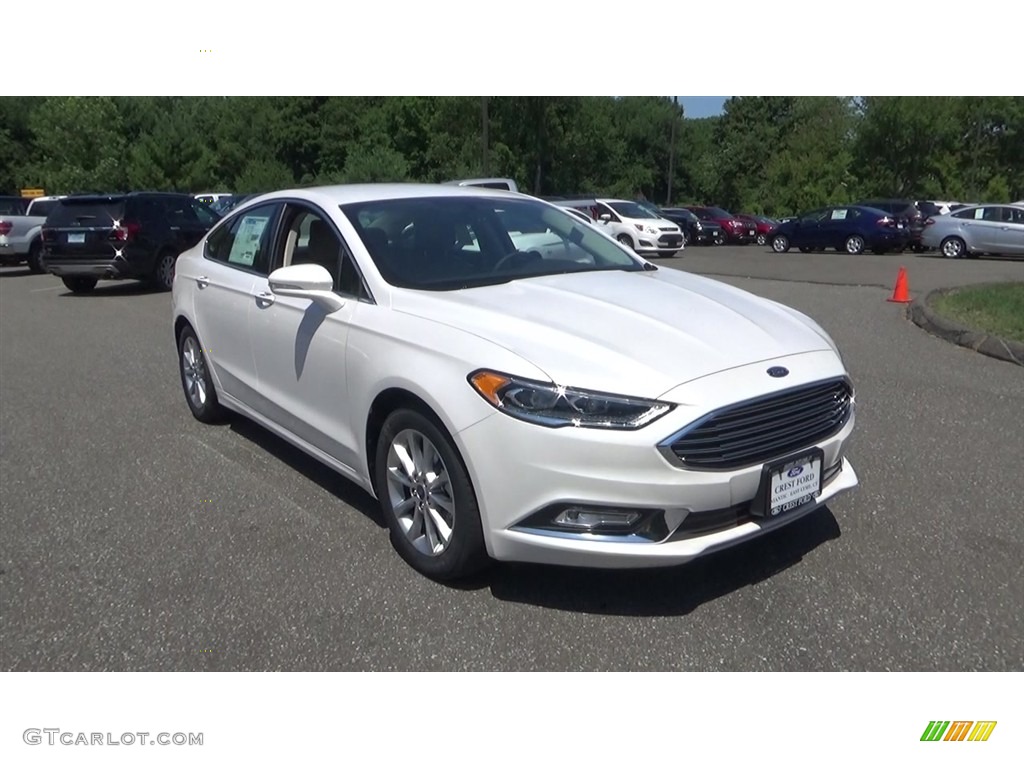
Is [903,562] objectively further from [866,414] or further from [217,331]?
[217,331]

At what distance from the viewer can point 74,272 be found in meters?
15.3

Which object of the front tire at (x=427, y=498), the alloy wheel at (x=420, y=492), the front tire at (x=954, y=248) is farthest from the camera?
the front tire at (x=954, y=248)

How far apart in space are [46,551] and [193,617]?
3.84 feet

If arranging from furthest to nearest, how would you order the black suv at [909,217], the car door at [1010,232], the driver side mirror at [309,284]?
the black suv at [909,217]
the car door at [1010,232]
the driver side mirror at [309,284]

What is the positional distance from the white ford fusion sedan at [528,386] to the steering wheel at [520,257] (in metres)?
0.01

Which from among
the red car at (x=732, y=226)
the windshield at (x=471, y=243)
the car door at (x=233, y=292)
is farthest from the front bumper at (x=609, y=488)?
the red car at (x=732, y=226)

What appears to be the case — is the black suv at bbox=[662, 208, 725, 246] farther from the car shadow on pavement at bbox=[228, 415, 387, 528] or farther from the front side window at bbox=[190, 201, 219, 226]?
the car shadow on pavement at bbox=[228, 415, 387, 528]

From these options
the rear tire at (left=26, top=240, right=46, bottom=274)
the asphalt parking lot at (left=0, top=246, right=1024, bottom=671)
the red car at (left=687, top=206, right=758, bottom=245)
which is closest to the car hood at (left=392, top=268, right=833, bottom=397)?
the asphalt parking lot at (left=0, top=246, right=1024, bottom=671)

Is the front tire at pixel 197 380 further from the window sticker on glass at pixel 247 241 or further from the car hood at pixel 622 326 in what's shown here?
the car hood at pixel 622 326

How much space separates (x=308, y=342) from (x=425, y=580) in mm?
1371

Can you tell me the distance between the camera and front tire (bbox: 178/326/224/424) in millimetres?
6133

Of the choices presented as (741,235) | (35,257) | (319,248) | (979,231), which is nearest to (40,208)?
(35,257)

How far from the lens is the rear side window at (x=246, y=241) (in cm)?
524

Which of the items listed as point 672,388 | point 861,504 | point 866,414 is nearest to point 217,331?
point 672,388
